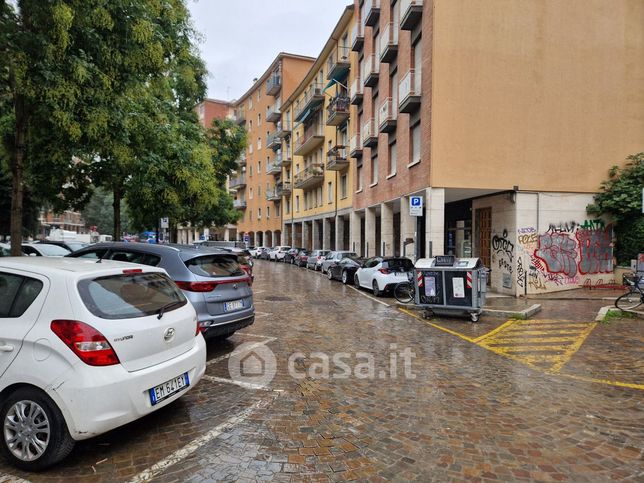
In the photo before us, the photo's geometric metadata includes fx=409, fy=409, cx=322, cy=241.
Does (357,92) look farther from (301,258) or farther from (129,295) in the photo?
(129,295)

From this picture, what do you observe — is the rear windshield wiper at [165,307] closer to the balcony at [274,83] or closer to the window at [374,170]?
the window at [374,170]

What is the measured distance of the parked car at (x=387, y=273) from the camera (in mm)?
14016

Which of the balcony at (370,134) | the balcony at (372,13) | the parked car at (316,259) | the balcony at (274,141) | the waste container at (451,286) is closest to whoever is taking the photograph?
the waste container at (451,286)

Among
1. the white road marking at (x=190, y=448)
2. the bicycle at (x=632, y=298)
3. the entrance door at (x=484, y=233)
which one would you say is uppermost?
the entrance door at (x=484, y=233)

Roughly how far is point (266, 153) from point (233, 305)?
44842 millimetres

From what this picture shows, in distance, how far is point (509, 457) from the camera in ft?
11.1

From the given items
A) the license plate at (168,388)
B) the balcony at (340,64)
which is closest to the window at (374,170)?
the balcony at (340,64)

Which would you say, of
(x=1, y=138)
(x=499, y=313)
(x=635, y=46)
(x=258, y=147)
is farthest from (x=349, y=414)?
(x=258, y=147)

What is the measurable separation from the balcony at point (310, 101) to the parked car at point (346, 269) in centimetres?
1776

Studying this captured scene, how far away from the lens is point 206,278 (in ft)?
19.7

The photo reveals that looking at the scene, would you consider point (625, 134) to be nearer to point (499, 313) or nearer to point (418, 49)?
point (418, 49)

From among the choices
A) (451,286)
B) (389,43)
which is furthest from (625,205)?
(389,43)

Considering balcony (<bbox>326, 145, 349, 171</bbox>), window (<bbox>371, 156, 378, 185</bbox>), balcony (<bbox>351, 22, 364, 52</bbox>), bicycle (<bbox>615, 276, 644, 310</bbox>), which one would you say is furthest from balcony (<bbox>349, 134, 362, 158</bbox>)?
bicycle (<bbox>615, 276, 644, 310</bbox>)

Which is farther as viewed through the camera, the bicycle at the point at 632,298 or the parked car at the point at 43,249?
the parked car at the point at 43,249
